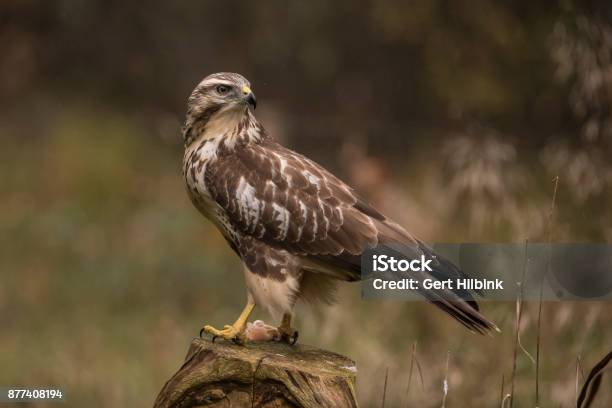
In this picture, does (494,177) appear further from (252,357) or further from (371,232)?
(252,357)

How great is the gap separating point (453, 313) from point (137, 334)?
3.40 m

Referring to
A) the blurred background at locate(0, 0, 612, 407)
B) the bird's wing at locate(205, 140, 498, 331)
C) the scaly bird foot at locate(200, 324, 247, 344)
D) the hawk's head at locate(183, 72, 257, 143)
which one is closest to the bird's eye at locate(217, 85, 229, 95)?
the hawk's head at locate(183, 72, 257, 143)

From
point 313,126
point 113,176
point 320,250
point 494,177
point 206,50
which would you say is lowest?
point 320,250

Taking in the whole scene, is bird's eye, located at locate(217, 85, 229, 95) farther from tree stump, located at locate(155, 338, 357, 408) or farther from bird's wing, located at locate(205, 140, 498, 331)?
tree stump, located at locate(155, 338, 357, 408)

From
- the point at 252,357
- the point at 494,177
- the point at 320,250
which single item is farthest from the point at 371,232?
the point at 494,177

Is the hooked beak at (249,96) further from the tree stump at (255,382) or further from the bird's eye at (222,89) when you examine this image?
the tree stump at (255,382)

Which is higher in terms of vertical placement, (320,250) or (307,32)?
(307,32)

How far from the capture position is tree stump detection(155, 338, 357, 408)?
3.09 m

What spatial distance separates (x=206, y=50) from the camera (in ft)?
28.5

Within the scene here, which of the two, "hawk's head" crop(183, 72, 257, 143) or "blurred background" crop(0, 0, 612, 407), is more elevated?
"blurred background" crop(0, 0, 612, 407)

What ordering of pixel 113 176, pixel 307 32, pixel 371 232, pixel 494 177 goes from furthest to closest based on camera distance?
pixel 307 32, pixel 113 176, pixel 494 177, pixel 371 232

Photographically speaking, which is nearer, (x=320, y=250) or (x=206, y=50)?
(x=320, y=250)

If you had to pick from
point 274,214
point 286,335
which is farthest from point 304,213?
point 286,335

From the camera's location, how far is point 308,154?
7863 mm
